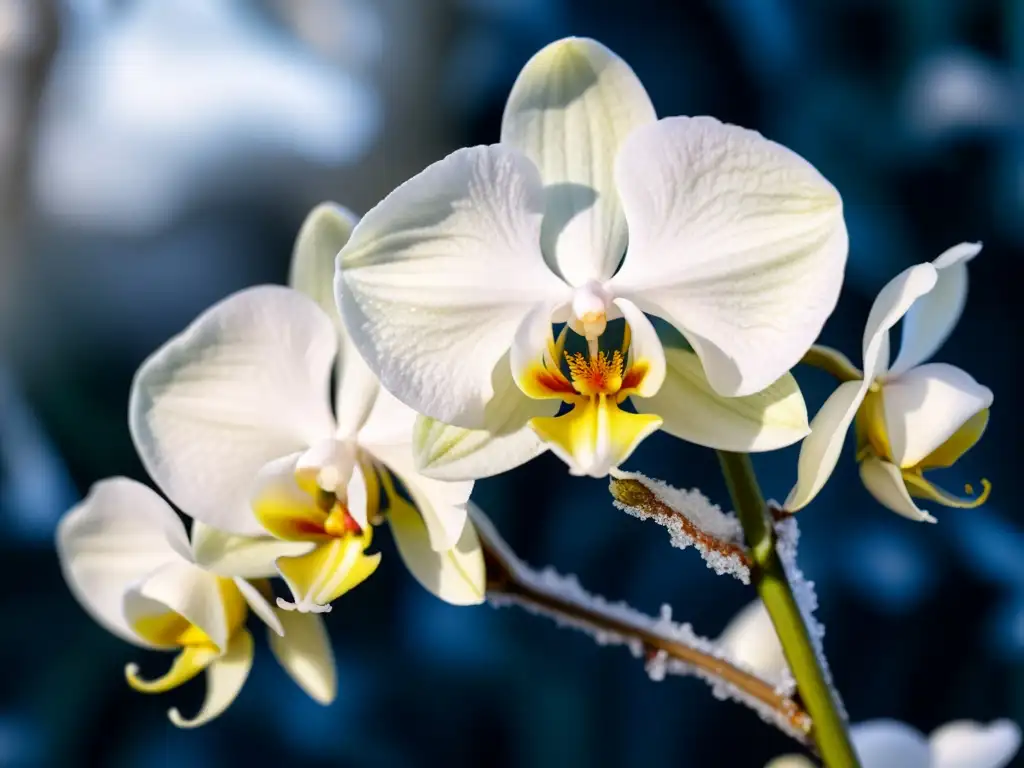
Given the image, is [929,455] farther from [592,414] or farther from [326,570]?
[326,570]

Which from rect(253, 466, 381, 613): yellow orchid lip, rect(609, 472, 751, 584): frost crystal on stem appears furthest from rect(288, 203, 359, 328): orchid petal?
rect(609, 472, 751, 584): frost crystal on stem

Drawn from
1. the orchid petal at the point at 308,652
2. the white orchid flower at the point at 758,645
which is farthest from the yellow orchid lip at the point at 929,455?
the orchid petal at the point at 308,652

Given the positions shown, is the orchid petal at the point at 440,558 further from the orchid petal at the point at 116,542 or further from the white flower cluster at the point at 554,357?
the orchid petal at the point at 116,542

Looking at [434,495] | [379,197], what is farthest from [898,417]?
[379,197]

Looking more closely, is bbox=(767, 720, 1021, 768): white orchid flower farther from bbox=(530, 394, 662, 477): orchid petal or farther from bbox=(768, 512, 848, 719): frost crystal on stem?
bbox=(530, 394, 662, 477): orchid petal

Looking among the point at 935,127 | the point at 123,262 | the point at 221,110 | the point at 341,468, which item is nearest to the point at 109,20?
the point at 221,110

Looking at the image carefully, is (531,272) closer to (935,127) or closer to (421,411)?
(421,411)

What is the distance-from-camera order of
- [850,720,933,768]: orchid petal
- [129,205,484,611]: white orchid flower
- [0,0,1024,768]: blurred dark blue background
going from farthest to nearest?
[0,0,1024,768]: blurred dark blue background, [850,720,933,768]: orchid petal, [129,205,484,611]: white orchid flower
